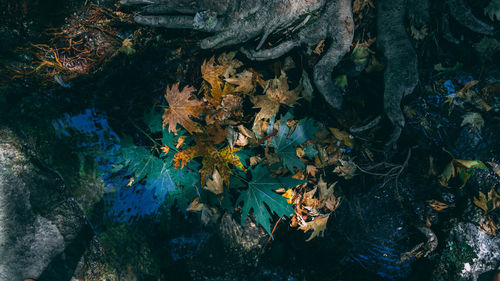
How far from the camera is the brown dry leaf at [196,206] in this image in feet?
7.42

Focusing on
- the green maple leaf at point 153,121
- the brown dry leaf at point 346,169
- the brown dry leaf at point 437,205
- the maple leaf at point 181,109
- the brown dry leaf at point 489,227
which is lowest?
the brown dry leaf at point 489,227

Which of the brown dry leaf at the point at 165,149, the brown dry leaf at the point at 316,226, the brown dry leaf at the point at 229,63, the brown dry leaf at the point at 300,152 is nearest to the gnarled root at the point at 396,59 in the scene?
the brown dry leaf at the point at 300,152

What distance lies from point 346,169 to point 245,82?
4.07ft

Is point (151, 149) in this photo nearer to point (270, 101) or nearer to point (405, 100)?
point (270, 101)

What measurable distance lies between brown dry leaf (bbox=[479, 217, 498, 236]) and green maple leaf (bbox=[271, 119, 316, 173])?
1.52 m

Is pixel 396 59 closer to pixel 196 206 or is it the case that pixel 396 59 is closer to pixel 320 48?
pixel 320 48

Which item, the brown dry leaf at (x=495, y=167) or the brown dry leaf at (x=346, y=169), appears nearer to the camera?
the brown dry leaf at (x=495, y=167)

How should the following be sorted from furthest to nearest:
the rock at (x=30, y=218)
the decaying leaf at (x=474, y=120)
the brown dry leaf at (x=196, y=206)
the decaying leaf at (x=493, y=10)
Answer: the rock at (x=30, y=218), the brown dry leaf at (x=196, y=206), the decaying leaf at (x=474, y=120), the decaying leaf at (x=493, y=10)

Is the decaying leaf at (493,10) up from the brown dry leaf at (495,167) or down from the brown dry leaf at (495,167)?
up

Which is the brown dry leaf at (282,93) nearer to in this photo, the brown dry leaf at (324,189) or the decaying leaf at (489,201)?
the brown dry leaf at (324,189)

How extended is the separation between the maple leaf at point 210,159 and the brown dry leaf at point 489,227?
2.03m

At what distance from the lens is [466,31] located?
2.05m

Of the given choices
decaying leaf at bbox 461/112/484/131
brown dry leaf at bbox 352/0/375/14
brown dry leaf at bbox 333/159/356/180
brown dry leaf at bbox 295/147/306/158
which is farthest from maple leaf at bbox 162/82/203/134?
decaying leaf at bbox 461/112/484/131

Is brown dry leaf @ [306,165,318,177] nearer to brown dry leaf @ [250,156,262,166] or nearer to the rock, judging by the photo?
brown dry leaf @ [250,156,262,166]
